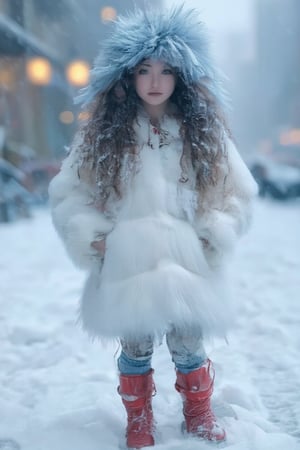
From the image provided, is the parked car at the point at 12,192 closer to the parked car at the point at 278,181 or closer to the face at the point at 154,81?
the parked car at the point at 278,181

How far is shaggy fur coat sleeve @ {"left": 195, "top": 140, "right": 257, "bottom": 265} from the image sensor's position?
8.02 ft

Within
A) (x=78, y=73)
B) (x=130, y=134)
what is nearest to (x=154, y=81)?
(x=130, y=134)

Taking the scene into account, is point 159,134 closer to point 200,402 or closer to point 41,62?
point 200,402

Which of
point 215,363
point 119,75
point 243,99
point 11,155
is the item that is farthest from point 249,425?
point 243,99

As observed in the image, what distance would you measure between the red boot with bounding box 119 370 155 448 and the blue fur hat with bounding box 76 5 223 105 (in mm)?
1287

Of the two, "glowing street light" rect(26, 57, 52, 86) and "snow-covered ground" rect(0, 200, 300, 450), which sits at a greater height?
"glowing street light" rect(26, 57, 52, 86)

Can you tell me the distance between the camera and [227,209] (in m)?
2.53

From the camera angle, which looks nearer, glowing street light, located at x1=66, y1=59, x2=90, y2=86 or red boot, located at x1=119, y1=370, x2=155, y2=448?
red boot, located at x1=119, y1=370, x2=155, y2=448

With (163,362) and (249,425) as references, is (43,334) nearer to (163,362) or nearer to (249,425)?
(163,362)

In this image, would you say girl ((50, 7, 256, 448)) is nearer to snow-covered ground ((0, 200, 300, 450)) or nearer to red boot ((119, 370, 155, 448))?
red boot ((119, 370, 155, 448))

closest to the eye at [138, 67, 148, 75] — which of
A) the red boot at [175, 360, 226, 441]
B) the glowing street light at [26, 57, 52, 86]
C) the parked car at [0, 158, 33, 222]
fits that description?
the red boot at [175, 360, 226, 441]

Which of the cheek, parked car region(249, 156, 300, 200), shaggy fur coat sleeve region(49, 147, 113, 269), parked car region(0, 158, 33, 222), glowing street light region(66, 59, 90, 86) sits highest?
the cheek

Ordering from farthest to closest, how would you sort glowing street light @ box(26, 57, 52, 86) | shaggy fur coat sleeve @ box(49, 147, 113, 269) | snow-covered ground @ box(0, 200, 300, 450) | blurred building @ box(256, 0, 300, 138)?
1. blurred building @ box(256, 0, 300, 138)
2. glowing street light @ box(26, 57, 52, 86)
3. snow-covered ground @ box(0, 200, 300, 450)
4. shaggy fur coat sleeve @ box(49, 147, 113, 269)

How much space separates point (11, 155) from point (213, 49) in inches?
406
